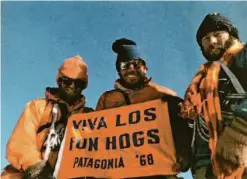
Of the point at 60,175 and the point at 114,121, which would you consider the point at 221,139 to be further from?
the point at 60,175

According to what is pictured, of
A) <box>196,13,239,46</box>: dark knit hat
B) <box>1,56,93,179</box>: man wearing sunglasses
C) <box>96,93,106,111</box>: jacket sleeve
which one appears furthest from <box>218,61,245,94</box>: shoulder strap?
<box>1,56,93,179</box>: man wearing sunglasses

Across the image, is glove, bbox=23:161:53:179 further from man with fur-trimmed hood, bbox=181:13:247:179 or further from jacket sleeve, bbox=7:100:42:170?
man with fur-trimmed hood, bbox=181:13:247:179

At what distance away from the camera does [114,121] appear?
4.96 metres

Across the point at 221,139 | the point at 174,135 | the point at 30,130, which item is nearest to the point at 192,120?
the point at 174,135

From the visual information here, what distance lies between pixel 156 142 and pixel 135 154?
0.25 m

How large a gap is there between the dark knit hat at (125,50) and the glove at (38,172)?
1.37 metres

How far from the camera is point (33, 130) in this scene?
523 cm

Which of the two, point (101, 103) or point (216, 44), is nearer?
point (216, 44)

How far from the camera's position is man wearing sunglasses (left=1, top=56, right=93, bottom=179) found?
4.91 meters

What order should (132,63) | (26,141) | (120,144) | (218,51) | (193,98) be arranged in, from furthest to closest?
1. (132,63)
2. (26,141)
3. (120,144)
4. (218,51)
5. (193,98)

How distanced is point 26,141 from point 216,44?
89.7 inches

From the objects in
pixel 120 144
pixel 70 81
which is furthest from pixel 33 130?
pixel 120 144

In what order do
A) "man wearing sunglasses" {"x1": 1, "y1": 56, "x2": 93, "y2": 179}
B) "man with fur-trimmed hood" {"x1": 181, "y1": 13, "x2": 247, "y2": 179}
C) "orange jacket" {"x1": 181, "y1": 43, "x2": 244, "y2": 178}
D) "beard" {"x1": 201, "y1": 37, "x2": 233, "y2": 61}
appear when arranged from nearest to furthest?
"man with fur-trimmed hood" {"x1": 181, "y1": 13, "x2": 247, "y2": 179}, "orange jacket" {"x1": 181, "y1": 43, "x2": 244, "y2": 178}, "beard" {"x1": 201, "y1": 37, "x2": 233, "y2": 61}, "man wearing sunglasses" {"x1": 1, "y1": 56, "x2": 93, "y2": 179}

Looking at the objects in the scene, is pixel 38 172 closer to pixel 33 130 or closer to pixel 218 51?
pixel 33 130
